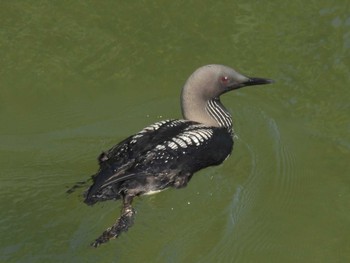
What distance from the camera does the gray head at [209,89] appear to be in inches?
254

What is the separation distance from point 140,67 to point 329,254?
264 centimetres

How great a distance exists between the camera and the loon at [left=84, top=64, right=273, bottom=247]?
5.75 metres

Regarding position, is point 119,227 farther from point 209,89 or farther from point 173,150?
point 209,89

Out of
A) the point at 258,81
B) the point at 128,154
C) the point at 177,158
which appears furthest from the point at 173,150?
the point at 258,81

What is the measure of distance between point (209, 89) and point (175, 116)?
58 cm

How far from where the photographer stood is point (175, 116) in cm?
698

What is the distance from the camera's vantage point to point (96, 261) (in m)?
5.38

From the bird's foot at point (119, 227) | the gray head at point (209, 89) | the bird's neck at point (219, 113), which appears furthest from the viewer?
the bird's neck at point (219, 113)

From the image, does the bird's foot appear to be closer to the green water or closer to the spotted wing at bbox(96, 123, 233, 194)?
the green water

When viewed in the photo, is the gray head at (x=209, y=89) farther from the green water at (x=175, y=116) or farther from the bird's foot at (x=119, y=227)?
the bird's foot at (x=119, y=227)

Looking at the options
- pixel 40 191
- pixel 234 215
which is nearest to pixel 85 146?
pixel 40 191

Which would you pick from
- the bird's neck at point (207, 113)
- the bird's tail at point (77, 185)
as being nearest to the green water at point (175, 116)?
the bird's tail at point (77, 185)

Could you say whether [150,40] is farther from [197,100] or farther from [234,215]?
[234,215]

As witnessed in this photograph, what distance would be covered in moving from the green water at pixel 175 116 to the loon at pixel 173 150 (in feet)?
0.43
